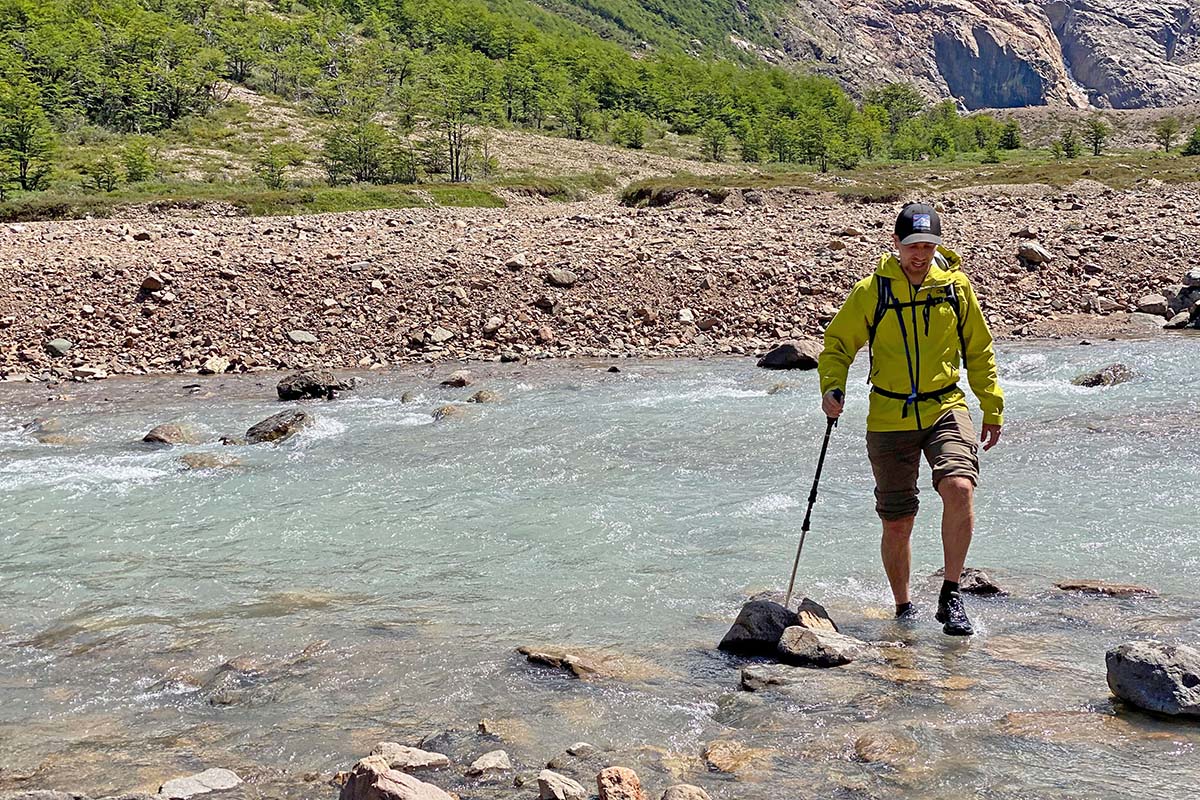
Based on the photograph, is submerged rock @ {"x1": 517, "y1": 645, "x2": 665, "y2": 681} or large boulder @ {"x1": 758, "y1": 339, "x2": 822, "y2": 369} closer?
submerged rock @ {"x1": 517, "y1": 645, "x2": 665, "y2": 681}

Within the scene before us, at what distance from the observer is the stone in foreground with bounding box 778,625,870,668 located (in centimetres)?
582

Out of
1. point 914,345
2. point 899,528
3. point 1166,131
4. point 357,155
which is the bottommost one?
point 899,528

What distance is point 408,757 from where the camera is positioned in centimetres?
473

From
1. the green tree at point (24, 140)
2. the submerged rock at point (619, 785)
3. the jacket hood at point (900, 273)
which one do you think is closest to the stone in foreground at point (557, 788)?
the submerged rock at point (619, 785)

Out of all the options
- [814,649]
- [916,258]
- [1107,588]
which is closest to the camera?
[814,649]

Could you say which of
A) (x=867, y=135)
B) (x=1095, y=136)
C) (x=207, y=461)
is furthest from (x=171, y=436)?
(x=1095, y=136)

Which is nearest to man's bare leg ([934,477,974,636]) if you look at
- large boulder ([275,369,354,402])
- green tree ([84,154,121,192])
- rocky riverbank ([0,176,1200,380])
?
large boulder ([275,369,354,402])

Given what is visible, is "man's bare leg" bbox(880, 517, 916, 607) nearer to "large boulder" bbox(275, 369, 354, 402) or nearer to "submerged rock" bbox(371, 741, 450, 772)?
"submerged rock" bbox(371, 741, 450, 772)

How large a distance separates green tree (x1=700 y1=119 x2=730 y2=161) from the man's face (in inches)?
3433

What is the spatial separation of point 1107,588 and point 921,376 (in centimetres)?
206

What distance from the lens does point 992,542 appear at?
329 inches

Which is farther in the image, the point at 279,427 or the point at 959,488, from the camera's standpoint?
the point at 279,427

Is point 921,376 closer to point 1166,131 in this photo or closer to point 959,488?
point 959,488

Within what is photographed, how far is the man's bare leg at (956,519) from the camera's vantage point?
621cm
